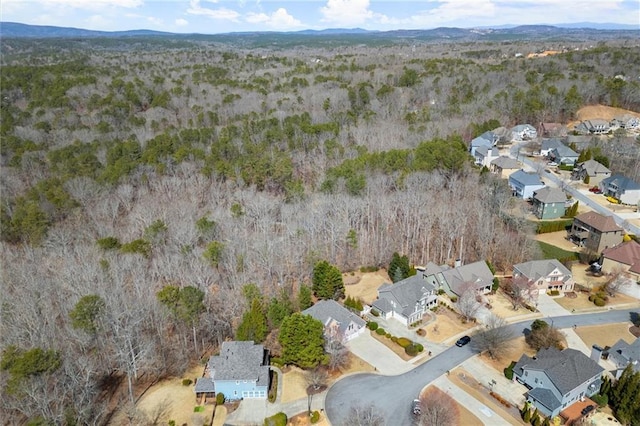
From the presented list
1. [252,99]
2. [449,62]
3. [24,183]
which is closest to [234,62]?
[252,99]

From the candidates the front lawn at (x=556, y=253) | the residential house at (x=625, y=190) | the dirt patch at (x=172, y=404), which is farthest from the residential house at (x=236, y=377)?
the residential house at (x=625, y=190)

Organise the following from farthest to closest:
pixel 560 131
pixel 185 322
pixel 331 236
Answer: pixel 560 131 < pixel 331 236 < pixel 185 322

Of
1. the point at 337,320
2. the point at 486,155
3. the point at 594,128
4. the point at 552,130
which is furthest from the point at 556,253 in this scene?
the point at 594,128

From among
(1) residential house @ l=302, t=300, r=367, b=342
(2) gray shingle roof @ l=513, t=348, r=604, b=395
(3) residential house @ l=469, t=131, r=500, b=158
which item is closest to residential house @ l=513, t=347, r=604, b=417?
(2) gray shingle roof @ l=513, t=348, r=604, b=395

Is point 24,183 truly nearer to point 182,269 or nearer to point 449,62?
point 182,269

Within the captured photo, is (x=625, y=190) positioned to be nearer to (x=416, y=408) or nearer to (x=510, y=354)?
(x=510, y=354)

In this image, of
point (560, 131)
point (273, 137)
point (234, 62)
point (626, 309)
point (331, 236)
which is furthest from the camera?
point (234, 62)

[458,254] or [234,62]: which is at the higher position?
[234,62]
